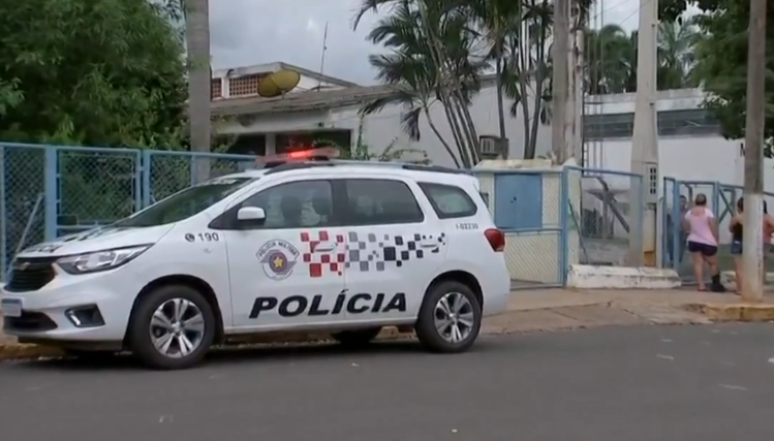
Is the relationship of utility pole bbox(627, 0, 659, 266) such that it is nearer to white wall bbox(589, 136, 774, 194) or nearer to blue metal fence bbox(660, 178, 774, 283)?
blue metal fence bbox(660, 178, 774, 283)

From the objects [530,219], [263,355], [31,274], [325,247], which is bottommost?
[263,355]

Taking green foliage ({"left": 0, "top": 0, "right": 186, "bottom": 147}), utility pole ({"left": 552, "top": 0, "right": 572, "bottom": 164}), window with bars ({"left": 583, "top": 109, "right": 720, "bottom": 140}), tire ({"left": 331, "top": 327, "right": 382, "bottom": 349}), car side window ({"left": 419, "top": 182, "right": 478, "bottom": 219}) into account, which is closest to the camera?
car side window ({"left": 419, "top": 182, "right": 478, "bottom": 219})

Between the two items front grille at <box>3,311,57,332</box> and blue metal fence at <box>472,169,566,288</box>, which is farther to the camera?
blue metal fence at <box>472,169,566,288</box>

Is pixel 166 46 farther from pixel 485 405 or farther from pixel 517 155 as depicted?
pixel 517 155

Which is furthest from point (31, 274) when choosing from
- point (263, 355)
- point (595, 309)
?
point (595, 309)

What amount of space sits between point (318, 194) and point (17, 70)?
14.9 ft

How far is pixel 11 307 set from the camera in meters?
9.71

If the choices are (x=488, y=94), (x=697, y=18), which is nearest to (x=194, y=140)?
(x=697, y=18)

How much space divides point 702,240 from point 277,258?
10767mm

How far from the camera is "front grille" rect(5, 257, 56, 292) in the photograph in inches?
375

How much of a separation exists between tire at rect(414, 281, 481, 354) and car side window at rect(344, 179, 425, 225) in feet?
2.45

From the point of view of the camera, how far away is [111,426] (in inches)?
293

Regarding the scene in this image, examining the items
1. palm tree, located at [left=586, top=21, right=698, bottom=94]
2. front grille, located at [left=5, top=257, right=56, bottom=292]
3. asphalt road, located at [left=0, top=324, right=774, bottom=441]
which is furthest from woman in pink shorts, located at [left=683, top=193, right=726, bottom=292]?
palm tree, located at [left=586, top=21, right=698, bottom=94]

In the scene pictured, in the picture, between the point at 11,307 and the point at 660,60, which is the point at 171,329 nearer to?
the point at 11,307
